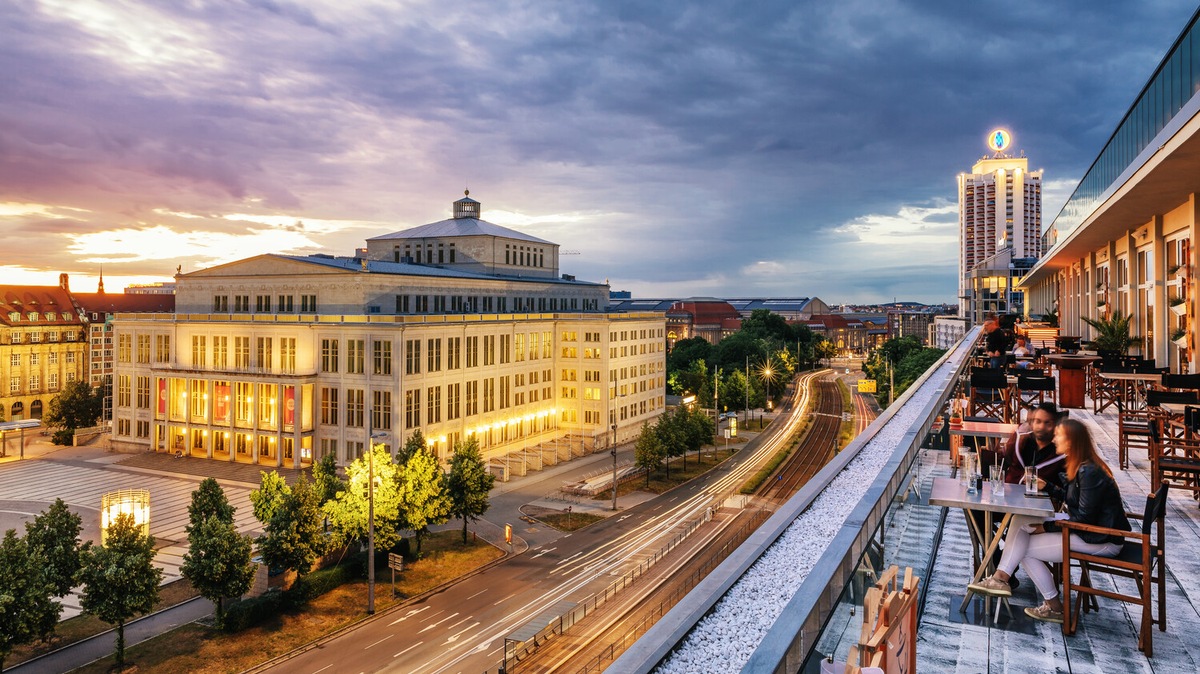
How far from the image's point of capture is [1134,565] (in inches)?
266

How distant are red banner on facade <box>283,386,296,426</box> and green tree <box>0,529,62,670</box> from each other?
29790mm

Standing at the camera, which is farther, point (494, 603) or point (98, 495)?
point (98, 495)

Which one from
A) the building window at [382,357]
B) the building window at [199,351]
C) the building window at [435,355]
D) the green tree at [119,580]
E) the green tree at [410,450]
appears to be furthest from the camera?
the building window at [199,351]

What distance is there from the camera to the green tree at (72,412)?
66662 millimetres

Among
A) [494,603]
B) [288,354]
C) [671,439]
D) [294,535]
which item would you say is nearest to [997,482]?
[494,603]

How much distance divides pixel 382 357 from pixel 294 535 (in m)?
23.0

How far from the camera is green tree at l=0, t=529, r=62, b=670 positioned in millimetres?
21938

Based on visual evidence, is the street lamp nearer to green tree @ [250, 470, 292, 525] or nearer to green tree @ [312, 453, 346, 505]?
green tree @ [312, 453, 346, 505]

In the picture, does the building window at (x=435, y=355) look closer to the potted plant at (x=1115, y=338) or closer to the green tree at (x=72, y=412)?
the green tree at (x=72, y=412)

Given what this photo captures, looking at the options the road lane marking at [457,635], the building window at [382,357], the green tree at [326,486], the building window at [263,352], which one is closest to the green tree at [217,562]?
the green tree at [326,486]

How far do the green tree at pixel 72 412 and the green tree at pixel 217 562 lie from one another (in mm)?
53506

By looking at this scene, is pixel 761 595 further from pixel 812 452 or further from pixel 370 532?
pixel 812 452

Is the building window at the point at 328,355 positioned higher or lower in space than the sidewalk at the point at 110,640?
higher

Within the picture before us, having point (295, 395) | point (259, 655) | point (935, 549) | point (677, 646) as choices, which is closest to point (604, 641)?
point (259, 655)
